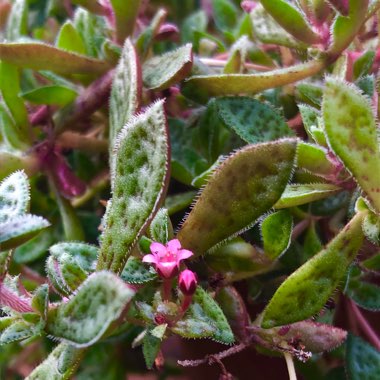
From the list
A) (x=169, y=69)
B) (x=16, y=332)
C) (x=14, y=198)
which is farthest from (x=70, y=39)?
(x=16, y=332)

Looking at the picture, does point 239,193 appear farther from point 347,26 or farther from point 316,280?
point 347,26

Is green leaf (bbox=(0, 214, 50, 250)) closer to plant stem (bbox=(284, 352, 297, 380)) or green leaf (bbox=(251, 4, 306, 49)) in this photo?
plant stem (bbox=(284, 352, 297, 380))

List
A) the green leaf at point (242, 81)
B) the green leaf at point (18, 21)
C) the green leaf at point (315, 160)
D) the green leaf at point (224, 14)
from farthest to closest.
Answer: the green leaf at point (224, 14) < the green leaf at point (18, 21) < the green leaf at point (242, 81) < the green leaf at point (315, 160)

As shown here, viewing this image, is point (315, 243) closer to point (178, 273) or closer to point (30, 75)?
point (178, 273)

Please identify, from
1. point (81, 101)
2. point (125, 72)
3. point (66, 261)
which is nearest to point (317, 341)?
point (66, 261)

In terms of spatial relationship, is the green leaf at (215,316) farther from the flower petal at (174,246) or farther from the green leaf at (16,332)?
the green leaf at (16,332)

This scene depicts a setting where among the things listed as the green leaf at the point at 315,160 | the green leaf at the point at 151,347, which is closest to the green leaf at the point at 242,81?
the green leaf at the point at 315,160

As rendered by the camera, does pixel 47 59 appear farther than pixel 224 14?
No
